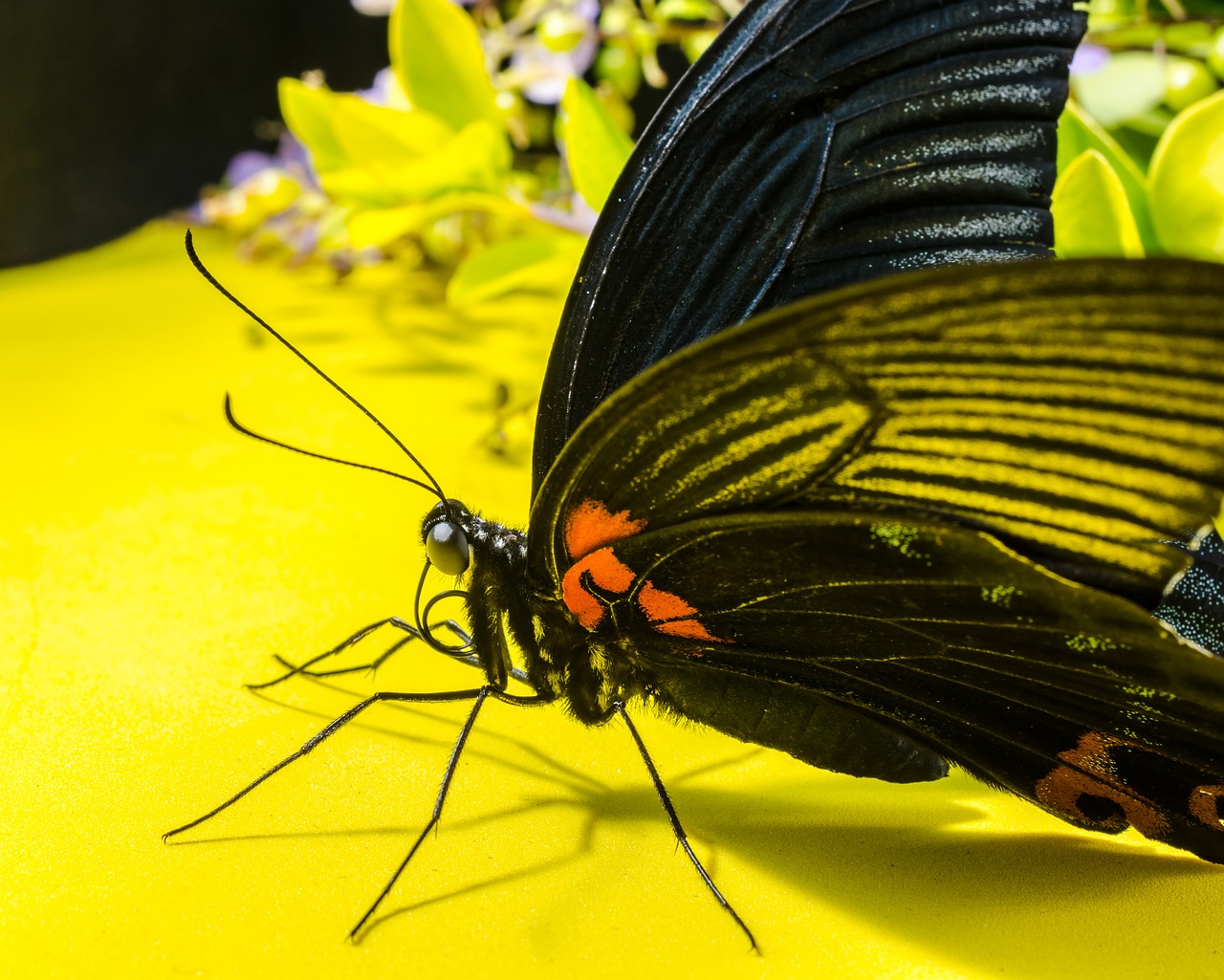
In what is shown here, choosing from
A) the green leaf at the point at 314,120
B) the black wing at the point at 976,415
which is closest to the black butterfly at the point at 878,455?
the black wing at the point at 976,415

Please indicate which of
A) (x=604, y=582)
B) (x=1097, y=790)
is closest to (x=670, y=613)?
(x=604, y=582)

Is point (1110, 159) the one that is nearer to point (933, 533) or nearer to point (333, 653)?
point (933, 533)

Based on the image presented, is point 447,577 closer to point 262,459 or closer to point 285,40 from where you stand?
point 262,459

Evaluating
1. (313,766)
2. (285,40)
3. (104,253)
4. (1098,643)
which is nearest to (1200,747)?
(1098,643)

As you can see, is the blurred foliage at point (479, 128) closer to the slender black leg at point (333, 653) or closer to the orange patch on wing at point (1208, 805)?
the slender black leg at point (333, 653)

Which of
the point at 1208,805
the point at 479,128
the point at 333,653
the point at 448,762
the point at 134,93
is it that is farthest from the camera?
the point at 134,93

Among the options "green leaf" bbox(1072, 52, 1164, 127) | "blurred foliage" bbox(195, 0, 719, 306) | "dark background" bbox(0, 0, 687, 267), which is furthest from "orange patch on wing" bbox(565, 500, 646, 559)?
"dark background" bbox(0, 0, 687, 267)
